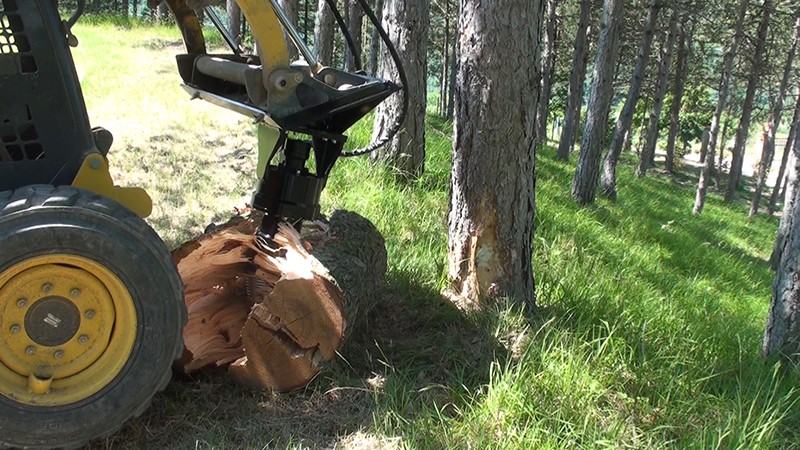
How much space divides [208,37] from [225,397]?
16.2m

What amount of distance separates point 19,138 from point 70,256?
2.10 feet

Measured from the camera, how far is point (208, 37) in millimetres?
17969

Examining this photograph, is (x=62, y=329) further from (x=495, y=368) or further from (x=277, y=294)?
(x=495, y=368)

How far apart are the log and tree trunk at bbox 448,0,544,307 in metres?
0.61

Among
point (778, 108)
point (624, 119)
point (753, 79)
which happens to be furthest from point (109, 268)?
point (778, 108)

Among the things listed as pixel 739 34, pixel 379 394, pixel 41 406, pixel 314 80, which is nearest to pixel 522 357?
pixel 379 394

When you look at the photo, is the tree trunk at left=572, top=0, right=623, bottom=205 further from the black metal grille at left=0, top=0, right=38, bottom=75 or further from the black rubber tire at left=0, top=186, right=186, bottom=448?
the black metal grille at left=0, top=0, right=38, bottom=75

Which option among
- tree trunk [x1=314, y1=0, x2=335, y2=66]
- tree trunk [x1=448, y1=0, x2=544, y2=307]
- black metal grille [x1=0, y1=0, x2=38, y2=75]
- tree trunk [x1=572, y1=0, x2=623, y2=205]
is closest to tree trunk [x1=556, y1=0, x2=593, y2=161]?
tree trunk [x1=572, y1=0, x2=623, y2=205]

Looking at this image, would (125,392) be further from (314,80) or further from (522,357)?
(522,357)

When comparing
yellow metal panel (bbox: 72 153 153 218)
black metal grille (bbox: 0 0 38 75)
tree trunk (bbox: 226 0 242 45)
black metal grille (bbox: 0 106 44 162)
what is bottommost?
yellow metal panel (bbox: 72 153 153 218)

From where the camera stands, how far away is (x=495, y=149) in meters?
4.13

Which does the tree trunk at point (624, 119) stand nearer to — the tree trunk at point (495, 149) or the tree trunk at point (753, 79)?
the tree trunk at point (753, 79)

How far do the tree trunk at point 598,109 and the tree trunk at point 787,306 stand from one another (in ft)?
23.4

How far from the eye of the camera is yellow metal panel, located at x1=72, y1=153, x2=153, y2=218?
9.57 ft
